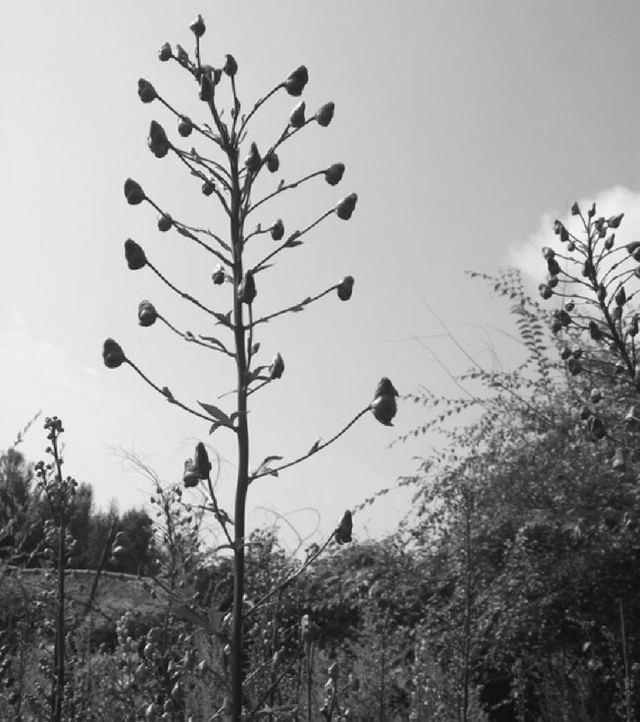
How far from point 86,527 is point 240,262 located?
15.9 metres

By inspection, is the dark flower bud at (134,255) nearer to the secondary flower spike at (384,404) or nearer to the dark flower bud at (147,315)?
the dark flower bud at (147,315)

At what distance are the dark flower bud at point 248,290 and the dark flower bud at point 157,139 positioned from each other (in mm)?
435

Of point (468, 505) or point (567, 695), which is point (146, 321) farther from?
point (567, 695)

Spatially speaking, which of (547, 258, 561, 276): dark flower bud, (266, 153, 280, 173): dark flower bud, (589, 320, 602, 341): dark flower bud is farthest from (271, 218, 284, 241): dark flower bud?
(547, 258, 561, 276): dark flower bud

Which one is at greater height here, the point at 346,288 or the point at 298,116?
the point at 298,116

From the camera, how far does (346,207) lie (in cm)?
211

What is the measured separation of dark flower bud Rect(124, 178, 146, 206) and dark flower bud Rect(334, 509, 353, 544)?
0.93 metres

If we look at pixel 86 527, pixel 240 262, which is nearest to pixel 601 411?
pixel 240 262

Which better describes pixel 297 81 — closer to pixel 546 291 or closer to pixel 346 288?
pixel 346 288

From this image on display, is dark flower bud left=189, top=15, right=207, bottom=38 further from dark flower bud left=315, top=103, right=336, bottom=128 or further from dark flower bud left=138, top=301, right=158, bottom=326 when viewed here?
dark flower bud left=138, top=301, right=158, bottom=326

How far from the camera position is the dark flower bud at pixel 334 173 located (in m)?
2.15

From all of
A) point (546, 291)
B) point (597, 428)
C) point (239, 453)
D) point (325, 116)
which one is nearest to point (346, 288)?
point (325, 116)

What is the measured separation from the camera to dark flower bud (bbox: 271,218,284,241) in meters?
2.08

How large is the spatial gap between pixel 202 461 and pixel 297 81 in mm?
1090
